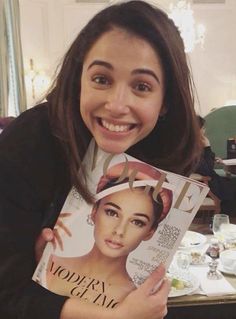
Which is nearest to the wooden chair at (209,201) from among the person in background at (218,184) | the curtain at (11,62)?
the person in background at (218,184)

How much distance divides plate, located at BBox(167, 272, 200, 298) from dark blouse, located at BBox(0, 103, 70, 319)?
2.68ft

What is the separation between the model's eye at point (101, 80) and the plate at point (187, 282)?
1.00 meters

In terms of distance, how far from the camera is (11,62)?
5047 mm

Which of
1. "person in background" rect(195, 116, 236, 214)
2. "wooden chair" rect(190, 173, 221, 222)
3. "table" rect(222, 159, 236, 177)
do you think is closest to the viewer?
"wooden chair" rect(190, 173, 221, 222)

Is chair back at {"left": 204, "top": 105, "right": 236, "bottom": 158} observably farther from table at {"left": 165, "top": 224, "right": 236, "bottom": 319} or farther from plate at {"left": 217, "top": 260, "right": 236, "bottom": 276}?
table at {"left": 165, "top": 224, "right": 236, "bottom": 319}

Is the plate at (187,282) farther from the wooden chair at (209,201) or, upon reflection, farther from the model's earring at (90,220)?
the wooden chair at (209,201)

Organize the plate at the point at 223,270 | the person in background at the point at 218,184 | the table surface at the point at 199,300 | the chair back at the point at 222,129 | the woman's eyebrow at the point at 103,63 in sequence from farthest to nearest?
1. the chair back at the point at 222,129
2. the person in background at the point at 218,184
3. the plate at the point at 223,270
4. the table surface at the point at 199,300
5. the woman's eyebrow at the point at 103,63

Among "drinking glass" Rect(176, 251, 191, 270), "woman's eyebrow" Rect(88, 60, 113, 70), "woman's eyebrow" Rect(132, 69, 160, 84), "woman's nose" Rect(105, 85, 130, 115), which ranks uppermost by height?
"woman's eyebrow" Rect(88, 60, 113, 70)

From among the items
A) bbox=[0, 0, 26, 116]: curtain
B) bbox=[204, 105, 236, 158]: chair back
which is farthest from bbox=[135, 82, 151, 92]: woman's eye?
bbox=[204, 105, 236, 158]: chair back

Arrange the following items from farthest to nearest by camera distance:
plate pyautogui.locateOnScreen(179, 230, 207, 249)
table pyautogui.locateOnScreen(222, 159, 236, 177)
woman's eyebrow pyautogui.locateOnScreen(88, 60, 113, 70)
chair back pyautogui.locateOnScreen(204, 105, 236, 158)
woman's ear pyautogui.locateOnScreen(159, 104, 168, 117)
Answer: chair back pyautogui.locateOnScreen(204, 105, 236, 158), table pyautogui.locateOnScreen(222, 159, 236, 177), plate pyautogui.locateOnScreen(179, 230, 207, 249), woman's ear pyautogui.locateOnScreen(159, 104, 168, 117), woman's eyebrow pyautogui.locateOnScreen(88, 60, 113, 70)

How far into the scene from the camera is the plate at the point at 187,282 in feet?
4.70

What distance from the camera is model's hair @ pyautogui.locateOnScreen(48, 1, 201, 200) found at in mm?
693

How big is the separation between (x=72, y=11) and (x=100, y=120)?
5424 millimetres

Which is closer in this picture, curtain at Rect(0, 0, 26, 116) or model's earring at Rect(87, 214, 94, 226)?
model's earring at Rect(87, 214, 94, 226)
